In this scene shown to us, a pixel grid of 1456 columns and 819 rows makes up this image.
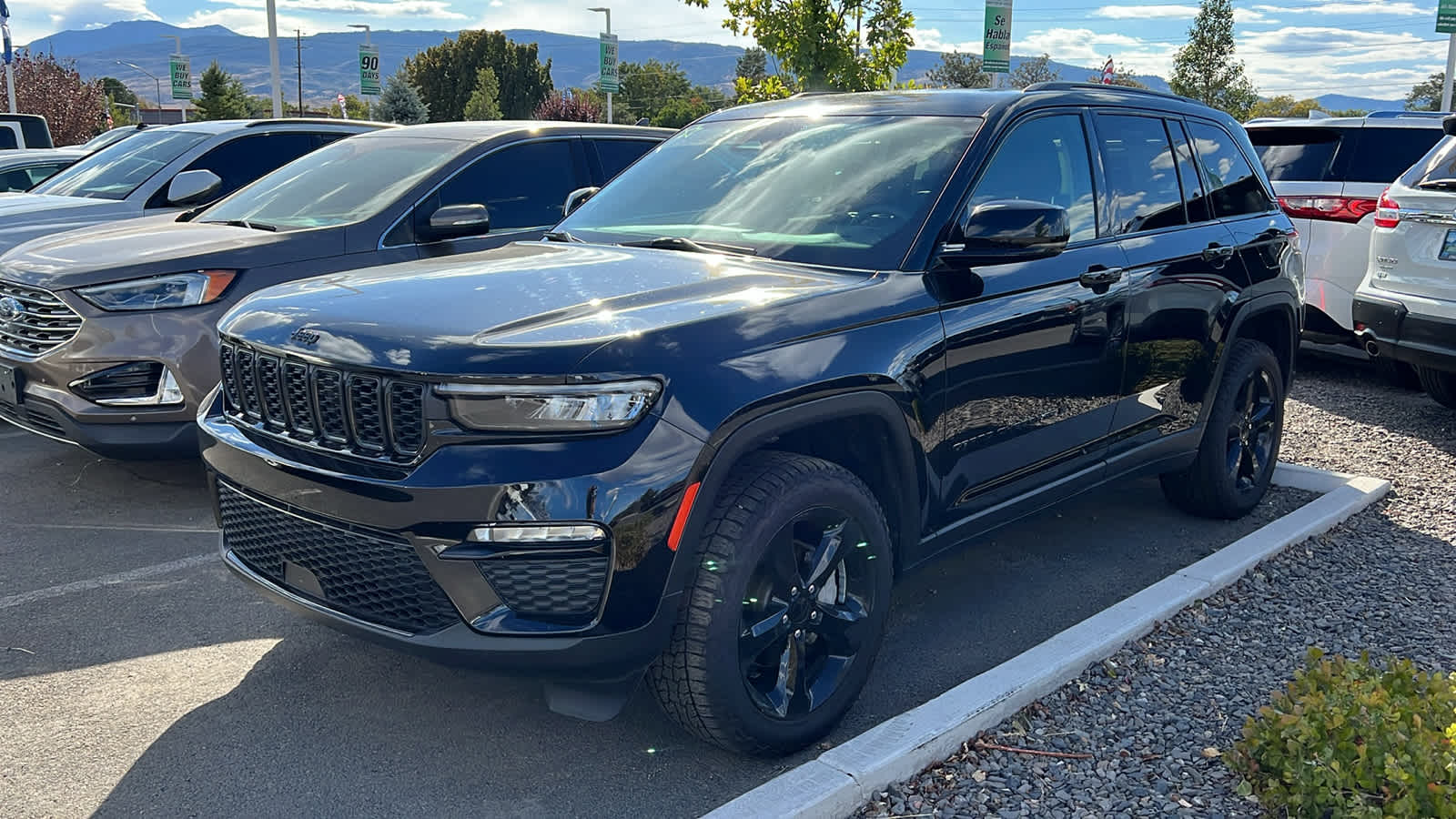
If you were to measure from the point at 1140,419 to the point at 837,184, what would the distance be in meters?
1.54

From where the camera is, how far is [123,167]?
8.31 m

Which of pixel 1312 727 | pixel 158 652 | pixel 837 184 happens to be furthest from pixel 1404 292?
pixel 158 652

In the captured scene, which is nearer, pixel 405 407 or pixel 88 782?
pixel 405 407

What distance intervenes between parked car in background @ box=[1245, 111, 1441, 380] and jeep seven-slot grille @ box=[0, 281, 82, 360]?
23.5 feet

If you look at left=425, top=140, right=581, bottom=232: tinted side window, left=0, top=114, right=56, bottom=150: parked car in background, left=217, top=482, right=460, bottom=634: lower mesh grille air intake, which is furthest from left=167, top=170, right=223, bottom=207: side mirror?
left=0, top=114, right=56, bottom=150: parked car in background

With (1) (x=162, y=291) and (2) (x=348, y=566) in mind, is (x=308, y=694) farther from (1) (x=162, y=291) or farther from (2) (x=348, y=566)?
(1) (x=162, y=291)

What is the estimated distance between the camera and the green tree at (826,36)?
12133mm

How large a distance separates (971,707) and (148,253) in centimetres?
405

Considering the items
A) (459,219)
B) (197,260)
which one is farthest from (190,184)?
(459,219)

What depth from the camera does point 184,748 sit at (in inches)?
127

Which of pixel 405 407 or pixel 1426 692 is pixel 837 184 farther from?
pixel 1426 692

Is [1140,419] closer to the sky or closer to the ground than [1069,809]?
closer to the sky

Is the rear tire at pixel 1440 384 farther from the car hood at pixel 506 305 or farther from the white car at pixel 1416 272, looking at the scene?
the car hood at pixel 506 305

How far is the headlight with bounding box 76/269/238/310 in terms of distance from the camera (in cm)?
503
